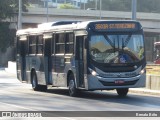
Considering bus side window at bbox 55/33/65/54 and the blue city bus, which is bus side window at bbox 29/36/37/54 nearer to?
bus side window at bbox 55/33/65/54

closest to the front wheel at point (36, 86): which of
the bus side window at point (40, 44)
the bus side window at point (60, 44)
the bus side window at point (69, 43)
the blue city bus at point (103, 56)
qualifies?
the bus side window at point (40, 44)

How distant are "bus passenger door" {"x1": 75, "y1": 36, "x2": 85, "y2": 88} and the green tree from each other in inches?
2613

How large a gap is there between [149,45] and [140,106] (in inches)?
3794

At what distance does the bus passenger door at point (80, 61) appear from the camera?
22375 mm

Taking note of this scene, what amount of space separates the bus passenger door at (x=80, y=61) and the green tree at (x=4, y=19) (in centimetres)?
6637

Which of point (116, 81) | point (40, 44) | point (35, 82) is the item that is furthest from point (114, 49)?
point (35, 82)

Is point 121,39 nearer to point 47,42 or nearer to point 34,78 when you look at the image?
point 47,42

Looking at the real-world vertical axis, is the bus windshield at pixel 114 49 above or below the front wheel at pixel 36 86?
above

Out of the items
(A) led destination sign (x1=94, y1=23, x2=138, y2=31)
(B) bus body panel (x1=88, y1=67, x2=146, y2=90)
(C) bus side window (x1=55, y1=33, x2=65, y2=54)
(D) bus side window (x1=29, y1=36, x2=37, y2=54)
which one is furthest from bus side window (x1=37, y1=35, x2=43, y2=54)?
(B) bus body panel (x1=88, y1=67, x2=146, y2=90)

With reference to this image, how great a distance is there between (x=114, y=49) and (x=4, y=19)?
233 ft

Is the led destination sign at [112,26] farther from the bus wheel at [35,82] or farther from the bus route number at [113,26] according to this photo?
the bus wheel at [35,82]

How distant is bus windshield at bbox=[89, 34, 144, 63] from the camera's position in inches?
867

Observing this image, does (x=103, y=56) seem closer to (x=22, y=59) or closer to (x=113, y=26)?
(x=113, y=26)

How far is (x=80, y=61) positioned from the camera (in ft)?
74.0
